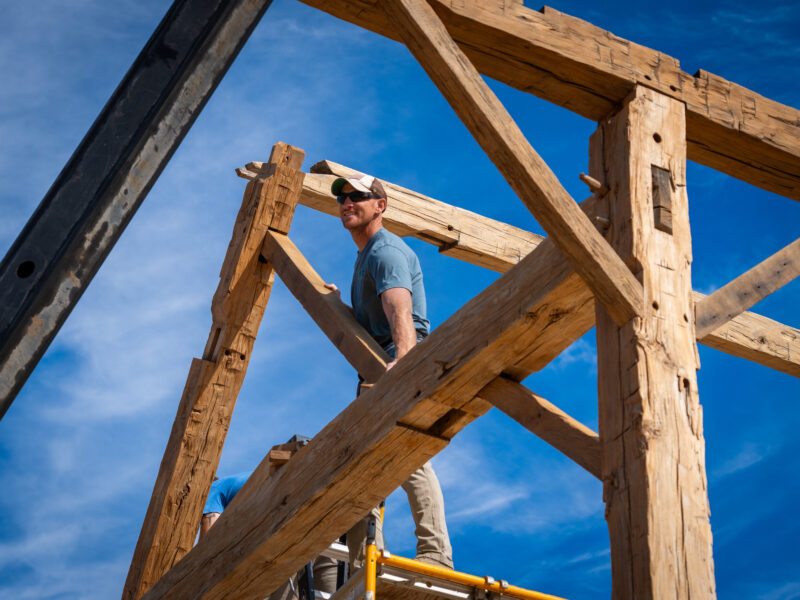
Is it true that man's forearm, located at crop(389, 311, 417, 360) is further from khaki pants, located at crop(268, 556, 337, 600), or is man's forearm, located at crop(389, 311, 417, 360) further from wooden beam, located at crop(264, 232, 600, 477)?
khaki pants, located at crop(268, 556, 337, 600)

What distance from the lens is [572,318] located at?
3.80m

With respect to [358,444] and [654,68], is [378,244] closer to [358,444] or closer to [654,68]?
[358,444]

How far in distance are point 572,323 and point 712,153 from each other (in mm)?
1178

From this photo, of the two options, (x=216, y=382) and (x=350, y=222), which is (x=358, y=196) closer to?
(x=350, y=222)

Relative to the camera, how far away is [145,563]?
547 centimetres

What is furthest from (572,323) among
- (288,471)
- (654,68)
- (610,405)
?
(288,471)

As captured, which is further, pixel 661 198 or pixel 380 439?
pixel 380 439

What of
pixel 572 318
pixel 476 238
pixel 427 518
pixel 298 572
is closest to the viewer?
pixel 572 318

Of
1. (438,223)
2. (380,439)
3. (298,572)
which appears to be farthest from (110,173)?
(438,223)

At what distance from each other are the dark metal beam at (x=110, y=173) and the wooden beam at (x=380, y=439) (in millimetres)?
1704

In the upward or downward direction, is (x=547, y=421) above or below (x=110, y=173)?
above

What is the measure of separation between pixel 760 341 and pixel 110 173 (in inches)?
245

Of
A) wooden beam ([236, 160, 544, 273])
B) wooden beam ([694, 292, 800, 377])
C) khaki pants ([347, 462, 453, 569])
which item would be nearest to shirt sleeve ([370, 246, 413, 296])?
khaki pants ([347, 462, 453, 569])

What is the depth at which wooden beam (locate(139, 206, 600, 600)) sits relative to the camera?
377 centimetres
